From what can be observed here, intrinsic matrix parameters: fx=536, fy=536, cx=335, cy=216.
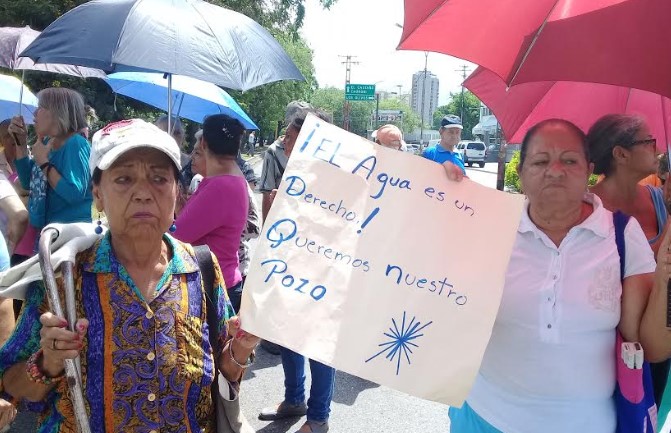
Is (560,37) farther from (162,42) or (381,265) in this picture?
(162,42)

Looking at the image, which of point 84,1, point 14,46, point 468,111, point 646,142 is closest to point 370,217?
point 646,142

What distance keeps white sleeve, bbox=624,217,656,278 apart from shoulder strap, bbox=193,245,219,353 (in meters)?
1.35

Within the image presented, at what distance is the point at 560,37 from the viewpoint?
1.87 m

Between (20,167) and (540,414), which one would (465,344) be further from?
(20,167)

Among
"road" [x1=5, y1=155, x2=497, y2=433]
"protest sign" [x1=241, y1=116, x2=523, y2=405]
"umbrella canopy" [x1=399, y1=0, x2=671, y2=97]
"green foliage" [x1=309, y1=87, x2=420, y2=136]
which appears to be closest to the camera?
"protest sign" [x1=241, y1=116, x2=523, y2=405]

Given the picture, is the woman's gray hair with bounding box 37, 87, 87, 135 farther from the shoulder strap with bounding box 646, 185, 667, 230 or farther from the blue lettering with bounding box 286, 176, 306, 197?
the shoulder strap with bounding box 646, 185, 667, 230

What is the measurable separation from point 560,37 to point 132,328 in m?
1.69

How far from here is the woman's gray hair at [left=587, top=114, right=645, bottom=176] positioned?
7.85ft

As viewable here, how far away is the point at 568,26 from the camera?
185cm

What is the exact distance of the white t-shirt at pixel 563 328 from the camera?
1736mm

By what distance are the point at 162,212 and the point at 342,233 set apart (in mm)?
560

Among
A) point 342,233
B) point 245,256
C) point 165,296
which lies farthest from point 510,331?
point 245,256

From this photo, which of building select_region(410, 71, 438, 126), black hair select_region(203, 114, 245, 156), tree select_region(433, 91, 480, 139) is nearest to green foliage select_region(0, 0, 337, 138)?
black hair select_region(203, 114, 245, 156)

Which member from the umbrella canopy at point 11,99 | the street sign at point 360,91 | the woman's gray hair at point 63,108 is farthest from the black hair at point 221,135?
the street sign at point 360,91
